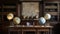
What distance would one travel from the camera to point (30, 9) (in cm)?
697

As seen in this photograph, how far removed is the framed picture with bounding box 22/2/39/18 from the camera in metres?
6.91

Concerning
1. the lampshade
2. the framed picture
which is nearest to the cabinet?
the framed picture

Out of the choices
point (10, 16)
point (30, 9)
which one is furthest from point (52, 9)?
point (10, 16)

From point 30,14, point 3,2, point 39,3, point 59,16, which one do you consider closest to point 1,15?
point 3,2

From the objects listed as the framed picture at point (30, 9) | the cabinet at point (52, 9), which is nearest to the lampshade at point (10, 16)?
the framed picture at point (30, 9)

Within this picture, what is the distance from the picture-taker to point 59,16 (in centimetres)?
689

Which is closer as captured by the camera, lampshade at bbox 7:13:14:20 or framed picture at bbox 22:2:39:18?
lampshade at bbox 7:13:14:20

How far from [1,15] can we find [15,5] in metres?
0.75

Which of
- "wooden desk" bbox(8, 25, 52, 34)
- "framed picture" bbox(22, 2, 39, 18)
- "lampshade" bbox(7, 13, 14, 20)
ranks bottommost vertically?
"wooden desk" bbox(8, 25, 52, 34)

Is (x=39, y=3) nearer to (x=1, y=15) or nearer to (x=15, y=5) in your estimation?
(x=15, y=5)

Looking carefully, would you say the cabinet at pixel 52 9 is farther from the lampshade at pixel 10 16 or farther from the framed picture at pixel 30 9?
the lampshade at pixel 10 16

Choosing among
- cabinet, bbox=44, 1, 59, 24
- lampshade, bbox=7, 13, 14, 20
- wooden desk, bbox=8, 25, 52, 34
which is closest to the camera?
wooden desk, bbox=8, 25, 52, 34

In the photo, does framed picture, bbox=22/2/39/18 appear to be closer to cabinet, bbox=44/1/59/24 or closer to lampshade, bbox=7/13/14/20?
cabinet, bbox=44/1/59/24

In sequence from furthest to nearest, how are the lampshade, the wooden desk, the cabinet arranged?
the cabinet → the lampshade → the wooden desk
